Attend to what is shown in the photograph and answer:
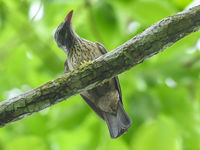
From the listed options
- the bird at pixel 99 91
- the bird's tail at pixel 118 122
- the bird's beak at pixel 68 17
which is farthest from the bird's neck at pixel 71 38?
the bird's tail at pixel 118 122

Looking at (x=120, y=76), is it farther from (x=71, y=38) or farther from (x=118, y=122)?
(x=71, y=38)

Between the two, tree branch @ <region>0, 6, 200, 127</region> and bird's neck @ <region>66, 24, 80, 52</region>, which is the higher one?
bird's neck @ <region>66, 24, 80, 52</region>

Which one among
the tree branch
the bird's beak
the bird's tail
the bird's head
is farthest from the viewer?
the bird's head

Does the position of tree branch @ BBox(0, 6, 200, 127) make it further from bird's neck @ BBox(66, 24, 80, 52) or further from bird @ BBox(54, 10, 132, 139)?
bird's neck @ BBox(66, 24, 80, 52)

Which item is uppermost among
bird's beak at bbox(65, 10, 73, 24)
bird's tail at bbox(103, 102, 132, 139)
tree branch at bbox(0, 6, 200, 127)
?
bird's beak at bbox(65, 10, 73, 24)

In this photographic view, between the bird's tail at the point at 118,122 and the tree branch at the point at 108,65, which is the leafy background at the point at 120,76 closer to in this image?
the bird's tail at the point at 118,122

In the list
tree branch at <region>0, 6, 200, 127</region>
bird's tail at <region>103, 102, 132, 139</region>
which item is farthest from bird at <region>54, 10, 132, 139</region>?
tree branch at <region>0, 6, 200, 127</region>

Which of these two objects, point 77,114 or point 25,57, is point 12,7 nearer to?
point 25,57

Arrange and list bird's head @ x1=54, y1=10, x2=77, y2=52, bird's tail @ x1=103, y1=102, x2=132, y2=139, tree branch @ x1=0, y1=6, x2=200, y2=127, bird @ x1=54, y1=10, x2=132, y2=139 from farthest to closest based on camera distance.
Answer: bird's head @ x1=54, y1=10, x2=77, y2=52 < bird @ x1=54, y1=10, x2=132, y2=139 < bird's tail @ x1=103, y1=102, x2=132, y2=139 < tree branch @ x1=0, y1=6, x2=200, y2=127

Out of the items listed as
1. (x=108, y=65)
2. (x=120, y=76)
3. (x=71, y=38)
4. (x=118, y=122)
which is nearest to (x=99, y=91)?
(x=120, y=76)
